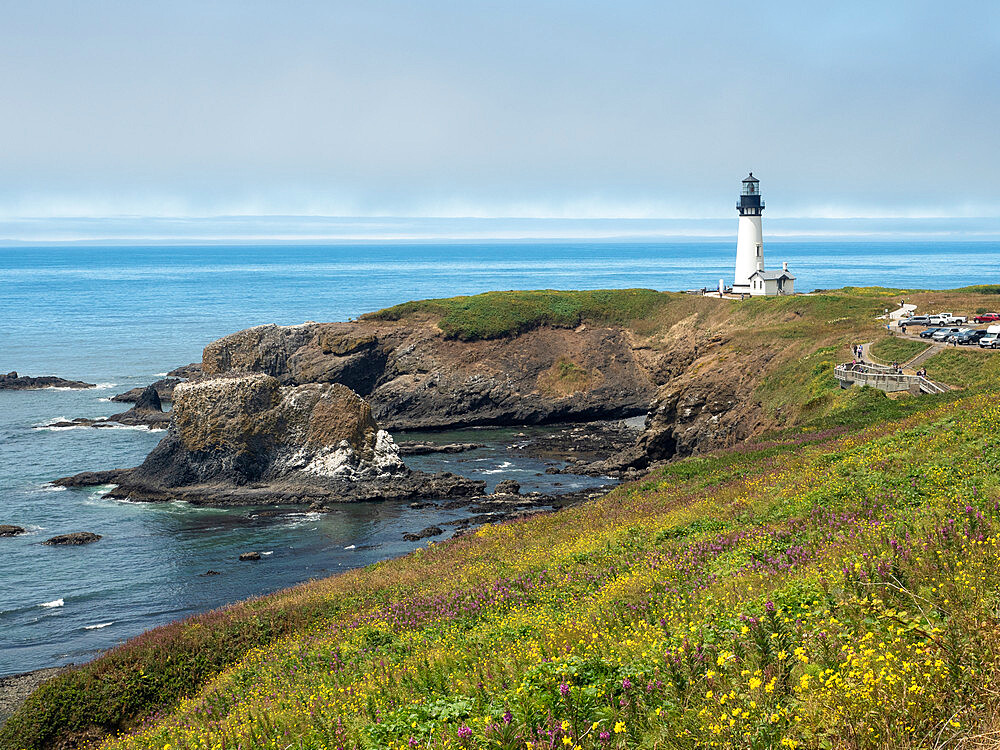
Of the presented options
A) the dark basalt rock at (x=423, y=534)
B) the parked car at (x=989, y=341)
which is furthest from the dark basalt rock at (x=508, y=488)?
the parked car at (x=989, y=341)

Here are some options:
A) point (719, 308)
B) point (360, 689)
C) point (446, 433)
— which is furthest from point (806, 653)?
point (719, 308)

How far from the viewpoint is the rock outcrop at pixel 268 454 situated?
2186 inches

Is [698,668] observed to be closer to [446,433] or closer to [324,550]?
[324,550]

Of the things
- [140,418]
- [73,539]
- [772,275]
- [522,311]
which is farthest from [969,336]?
[140,418]

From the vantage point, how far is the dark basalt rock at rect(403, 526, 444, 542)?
150 feet

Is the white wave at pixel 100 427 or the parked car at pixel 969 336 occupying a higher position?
the parked car at pixel 969 336

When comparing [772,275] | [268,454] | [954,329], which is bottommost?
[268,454]

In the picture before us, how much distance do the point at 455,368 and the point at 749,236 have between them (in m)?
42.1

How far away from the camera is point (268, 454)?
58.1 metres

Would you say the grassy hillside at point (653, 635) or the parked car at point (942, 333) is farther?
the parked car at point (942, 333)

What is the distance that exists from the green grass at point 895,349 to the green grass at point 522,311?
39828mm

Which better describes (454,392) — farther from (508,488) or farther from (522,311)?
(508,488)

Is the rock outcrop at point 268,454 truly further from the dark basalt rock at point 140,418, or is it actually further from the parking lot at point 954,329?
the parking lot at point 954,329

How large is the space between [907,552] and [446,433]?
68519 millimetres
